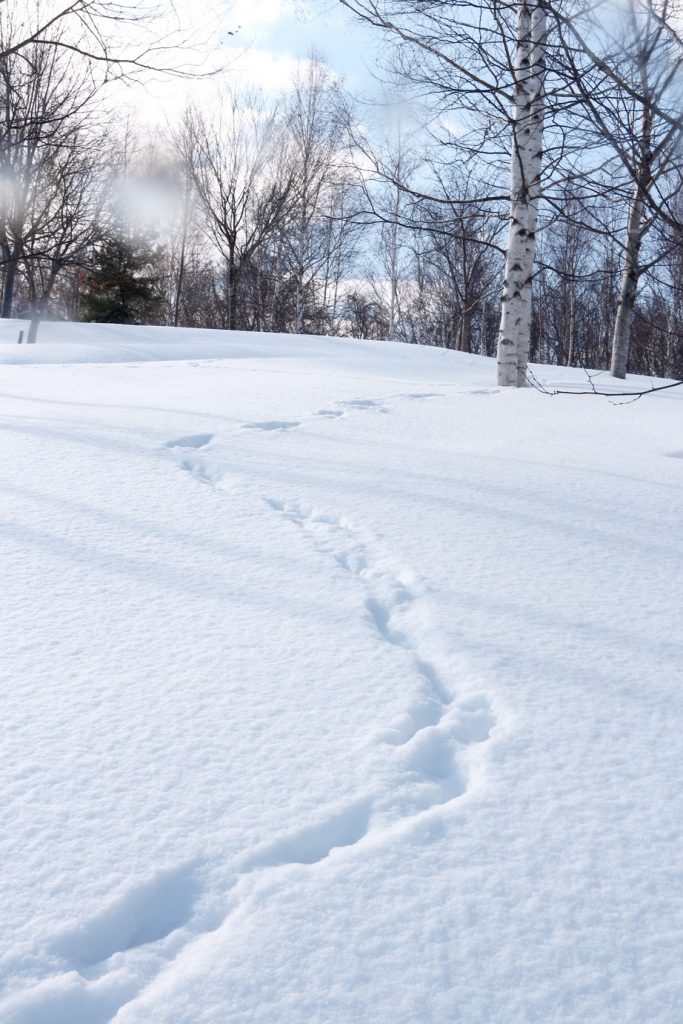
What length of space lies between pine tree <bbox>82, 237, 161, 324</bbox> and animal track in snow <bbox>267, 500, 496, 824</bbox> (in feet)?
61.0

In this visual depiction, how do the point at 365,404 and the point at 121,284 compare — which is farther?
the point at 121,284

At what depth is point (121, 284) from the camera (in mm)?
19281

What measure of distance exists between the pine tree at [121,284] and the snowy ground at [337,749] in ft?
58.4

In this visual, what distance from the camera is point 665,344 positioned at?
74.5ft

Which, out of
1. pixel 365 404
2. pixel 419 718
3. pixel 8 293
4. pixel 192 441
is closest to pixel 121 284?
pixel 8 293

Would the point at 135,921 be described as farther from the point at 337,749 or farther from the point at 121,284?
the point at 121,284

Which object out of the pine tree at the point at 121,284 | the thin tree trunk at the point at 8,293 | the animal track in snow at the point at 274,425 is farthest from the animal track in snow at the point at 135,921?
the pine tree at the point at 121,284

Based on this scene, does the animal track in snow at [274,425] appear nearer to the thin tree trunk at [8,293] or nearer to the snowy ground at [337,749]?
the snowy ground at [337,749]

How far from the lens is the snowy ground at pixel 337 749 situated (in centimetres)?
89

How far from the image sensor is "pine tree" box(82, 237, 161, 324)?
19.0m

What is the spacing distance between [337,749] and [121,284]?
65.2 feet

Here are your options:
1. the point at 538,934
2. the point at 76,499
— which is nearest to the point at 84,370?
the point at 76,499

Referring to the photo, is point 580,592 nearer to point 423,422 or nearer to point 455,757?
point 455,757

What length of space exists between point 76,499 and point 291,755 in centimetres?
157
